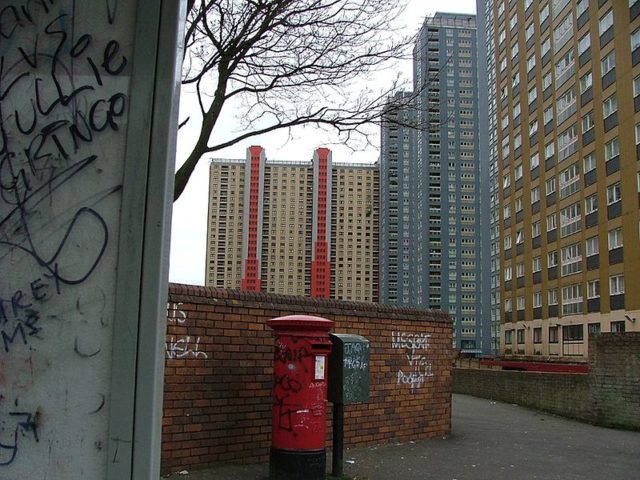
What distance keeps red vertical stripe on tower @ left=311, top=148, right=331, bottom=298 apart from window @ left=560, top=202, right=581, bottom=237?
30.0 m

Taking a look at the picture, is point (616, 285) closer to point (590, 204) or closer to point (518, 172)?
point (590, 204)

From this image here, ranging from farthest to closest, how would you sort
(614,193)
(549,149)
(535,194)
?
(535,194) < (549,149) < (614,193)

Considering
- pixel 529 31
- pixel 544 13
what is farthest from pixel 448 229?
pixel 544 13

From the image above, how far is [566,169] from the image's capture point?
50.6m

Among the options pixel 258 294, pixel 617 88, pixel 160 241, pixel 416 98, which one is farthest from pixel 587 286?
pixel 160 241

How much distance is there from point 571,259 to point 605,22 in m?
17.3

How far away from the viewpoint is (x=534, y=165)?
57.8 meters

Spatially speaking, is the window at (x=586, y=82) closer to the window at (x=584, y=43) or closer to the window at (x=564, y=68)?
the window at (x=584, y=43)

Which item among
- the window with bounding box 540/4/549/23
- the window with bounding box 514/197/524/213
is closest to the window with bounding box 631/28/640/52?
the window with bounding box 540/4/549/23

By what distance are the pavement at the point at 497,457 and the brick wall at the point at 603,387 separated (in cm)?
76

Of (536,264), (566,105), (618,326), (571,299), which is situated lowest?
(618,326)

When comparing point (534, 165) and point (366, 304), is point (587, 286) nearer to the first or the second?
point (534, 165)

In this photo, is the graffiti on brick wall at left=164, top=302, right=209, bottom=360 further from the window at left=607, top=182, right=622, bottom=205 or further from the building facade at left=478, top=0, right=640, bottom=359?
the window at left=607, top=182, right=622, bottom=205

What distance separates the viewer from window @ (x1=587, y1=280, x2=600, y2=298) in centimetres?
4431
